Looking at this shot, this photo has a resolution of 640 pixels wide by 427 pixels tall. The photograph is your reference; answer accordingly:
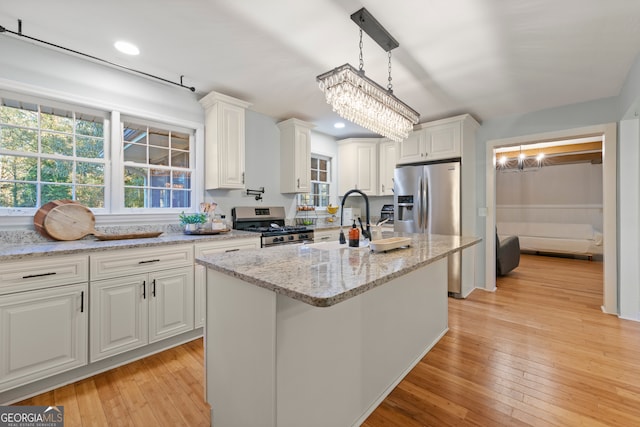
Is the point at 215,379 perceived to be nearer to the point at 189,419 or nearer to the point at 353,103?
the point at 189,419

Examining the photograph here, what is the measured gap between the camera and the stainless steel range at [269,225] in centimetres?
305

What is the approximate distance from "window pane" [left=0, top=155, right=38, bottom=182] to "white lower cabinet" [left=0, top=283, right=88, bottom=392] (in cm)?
108

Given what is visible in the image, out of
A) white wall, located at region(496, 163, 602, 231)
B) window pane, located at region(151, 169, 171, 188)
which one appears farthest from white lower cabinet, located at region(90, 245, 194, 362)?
white wall, located at region(496, 163, 602, 231)

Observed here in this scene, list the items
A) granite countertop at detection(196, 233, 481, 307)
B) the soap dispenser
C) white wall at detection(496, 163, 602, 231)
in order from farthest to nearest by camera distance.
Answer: white wall at detection(496, 163, 602, 231) < the soap dispenser < granite countertop at detection(196, 233, 481, 307)

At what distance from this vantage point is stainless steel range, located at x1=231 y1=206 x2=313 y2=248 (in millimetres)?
3051

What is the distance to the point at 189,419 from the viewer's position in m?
1.59

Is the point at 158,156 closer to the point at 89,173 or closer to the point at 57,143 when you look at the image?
the point at 89,173

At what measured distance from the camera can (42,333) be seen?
70.1 inches

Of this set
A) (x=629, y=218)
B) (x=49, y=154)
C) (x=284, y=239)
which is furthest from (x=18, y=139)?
(x=629, y=218)

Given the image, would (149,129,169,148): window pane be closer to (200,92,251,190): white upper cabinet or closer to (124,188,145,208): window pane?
(200,92,251,190): white upper cabinet

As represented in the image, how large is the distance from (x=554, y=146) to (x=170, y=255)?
723 centimetres

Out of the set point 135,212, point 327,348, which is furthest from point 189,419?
point 135,212

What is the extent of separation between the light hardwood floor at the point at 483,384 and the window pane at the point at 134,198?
56.3 inches

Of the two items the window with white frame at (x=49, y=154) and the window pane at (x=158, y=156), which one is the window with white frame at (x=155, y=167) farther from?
the window with white frame at (x=49, y=154)
